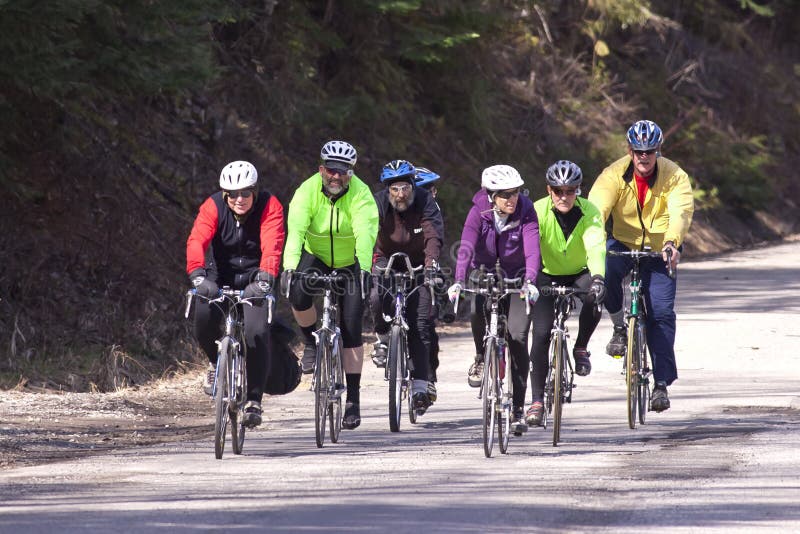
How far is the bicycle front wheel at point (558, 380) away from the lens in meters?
11.1

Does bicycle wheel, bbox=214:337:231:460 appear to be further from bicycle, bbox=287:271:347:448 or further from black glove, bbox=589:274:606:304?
black glove, bbox=589:274:606:304

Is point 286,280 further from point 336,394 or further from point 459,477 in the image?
point 459,477

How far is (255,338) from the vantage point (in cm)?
1097

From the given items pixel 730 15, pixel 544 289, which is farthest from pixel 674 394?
pixel 730 15

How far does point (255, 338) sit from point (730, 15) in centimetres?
3931

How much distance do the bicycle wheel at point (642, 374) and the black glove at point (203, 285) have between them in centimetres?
352

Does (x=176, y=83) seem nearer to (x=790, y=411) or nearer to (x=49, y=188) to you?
Answer: (x=49, y=188)

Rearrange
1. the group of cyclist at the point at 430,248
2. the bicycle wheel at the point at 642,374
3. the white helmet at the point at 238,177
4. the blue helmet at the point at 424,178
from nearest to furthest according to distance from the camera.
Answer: the white helmet at the point at 238,177, the group of cyclist at the point at 430,248, the bicycle wheel at the point at 642,374, the blue helmet at the point at 424,178

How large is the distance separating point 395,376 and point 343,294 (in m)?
0.79

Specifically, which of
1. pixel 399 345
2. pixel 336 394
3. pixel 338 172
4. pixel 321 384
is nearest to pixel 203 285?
pixel 321 384

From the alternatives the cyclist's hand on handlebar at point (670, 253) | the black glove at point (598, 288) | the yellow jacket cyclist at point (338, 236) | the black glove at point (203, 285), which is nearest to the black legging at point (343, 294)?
the yellow jacket cyclist at point (338, 236)

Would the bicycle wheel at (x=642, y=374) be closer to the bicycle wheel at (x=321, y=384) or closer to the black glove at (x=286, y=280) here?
the bicycle wheel at (x=321, y=384)

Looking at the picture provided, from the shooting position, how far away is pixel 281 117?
24.8m

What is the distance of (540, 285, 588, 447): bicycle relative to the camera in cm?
1113
